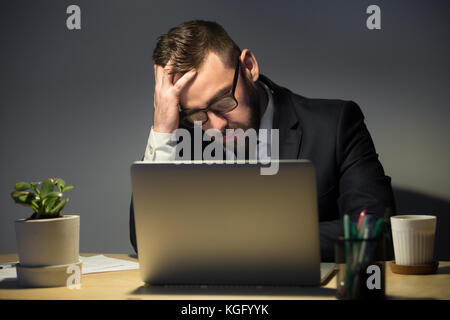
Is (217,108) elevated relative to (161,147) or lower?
elevated

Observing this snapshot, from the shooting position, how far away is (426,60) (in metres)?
2.10

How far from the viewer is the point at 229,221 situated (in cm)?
104

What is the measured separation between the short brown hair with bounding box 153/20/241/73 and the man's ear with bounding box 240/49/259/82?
33mm

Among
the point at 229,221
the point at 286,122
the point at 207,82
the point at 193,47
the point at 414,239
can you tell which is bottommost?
the point at 414,239

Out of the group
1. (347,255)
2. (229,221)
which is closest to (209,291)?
(229,221)

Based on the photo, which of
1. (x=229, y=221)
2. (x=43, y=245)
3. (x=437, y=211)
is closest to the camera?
(x=229, y=221)

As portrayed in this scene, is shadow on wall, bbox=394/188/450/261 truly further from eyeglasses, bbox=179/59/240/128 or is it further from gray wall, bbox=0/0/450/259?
eyeglasses, bbox=179/59/240/128

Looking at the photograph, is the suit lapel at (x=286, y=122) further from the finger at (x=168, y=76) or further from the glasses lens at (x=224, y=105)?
the finger at (x=168, y=76)

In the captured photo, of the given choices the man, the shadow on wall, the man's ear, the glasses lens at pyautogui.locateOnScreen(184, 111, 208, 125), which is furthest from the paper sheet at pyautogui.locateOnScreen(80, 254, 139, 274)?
the shadow on wall

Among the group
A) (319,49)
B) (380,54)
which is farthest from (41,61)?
(380,54)

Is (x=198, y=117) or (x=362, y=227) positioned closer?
(x=362, y=227)

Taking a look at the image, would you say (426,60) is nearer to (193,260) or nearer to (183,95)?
(183,95)

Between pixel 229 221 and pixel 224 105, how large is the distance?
0.93m

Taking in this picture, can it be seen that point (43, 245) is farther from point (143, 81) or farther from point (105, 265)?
point (143, 81)
